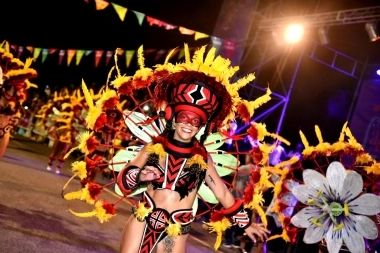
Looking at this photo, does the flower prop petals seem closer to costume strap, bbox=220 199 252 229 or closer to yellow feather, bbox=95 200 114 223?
costume strap, bbox=220 199 252 229

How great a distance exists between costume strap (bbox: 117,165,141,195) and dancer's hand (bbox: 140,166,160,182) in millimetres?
57

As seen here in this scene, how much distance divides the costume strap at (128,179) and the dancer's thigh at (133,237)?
0.30 m

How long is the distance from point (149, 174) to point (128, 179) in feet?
0.59

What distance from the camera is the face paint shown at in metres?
3.56

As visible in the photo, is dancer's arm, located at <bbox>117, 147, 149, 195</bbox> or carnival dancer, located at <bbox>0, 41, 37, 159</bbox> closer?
dancer's arm, located at <bbox>117, 147, 149, 195</bbox>

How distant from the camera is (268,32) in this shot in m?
13.8

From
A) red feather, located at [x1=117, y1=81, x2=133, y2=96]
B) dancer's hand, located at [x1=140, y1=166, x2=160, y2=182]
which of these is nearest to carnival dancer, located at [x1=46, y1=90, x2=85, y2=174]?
red feather, located at [x1=117, y1=81, x2=133, y2=96]

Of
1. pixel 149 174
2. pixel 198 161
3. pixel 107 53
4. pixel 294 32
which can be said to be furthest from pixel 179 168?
pixel 107 53

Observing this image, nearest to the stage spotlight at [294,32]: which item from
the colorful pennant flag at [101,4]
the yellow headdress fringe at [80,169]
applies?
the colorful pennant flag at [101,4]

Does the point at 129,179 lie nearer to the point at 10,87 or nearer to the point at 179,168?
the point at 179,168

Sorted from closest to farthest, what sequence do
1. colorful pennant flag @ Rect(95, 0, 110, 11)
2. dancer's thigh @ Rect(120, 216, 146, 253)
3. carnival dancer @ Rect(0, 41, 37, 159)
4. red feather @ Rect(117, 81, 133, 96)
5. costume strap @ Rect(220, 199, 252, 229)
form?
1. dancer's thigh @ Rect(120, 216, 146, 253)
2. costume strap @ Rect(220, 199, 252, 229)
3. red feather @ Rect(117, 81, 133, 96)
4. carnival dancer @ Rect(0, 41, 37, 159)
5. colorful pennant flag @ Rect(95, 0, 110, 11)

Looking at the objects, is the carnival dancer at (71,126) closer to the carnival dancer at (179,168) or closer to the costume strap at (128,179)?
the carnival dancer at (179,168)

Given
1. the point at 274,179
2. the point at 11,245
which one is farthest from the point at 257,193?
the point at 274,179

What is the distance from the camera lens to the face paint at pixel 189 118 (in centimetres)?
356
